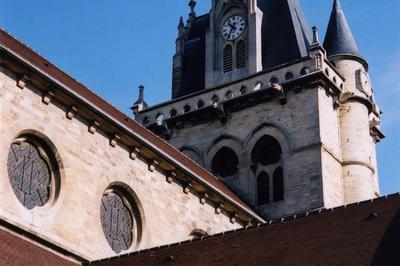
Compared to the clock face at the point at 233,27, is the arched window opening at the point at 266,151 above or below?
below

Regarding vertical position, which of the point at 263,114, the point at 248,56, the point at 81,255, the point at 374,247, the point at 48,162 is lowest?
the point at 374,247

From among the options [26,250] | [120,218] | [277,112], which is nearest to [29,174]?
[26,250]

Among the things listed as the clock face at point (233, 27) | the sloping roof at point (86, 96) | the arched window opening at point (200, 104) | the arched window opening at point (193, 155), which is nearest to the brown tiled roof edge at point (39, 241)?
the sloping roof at point (86, 96)

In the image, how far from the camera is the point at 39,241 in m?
17.8

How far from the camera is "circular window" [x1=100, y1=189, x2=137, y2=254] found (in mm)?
20516

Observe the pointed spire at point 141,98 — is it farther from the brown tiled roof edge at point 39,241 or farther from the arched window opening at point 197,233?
the brown tiled roof edge at point 39,241

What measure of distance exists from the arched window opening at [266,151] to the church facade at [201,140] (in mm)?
47

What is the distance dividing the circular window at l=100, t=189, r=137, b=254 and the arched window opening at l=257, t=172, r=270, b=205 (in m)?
9.71

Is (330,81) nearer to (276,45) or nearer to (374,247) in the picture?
(276,45)

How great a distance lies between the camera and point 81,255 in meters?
18.6

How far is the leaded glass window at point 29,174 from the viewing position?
60.1 ft

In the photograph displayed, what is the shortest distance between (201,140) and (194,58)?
5.30m

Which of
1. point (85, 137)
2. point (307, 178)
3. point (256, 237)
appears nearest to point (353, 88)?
point (307, 178)

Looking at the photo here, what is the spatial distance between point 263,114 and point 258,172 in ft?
6.79
